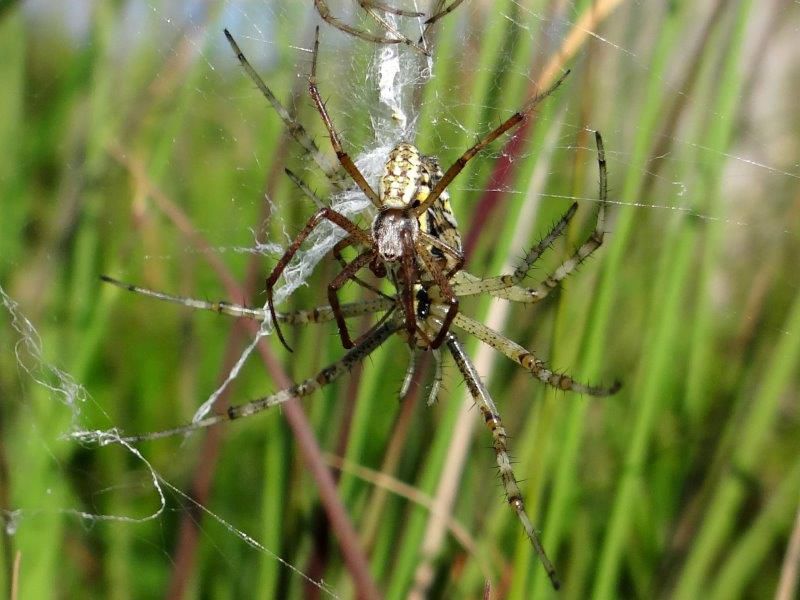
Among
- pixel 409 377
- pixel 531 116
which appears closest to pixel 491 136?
pixel 531 116

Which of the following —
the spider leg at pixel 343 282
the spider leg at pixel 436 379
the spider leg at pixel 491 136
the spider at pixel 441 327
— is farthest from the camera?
the spider leg at pixel 436 379

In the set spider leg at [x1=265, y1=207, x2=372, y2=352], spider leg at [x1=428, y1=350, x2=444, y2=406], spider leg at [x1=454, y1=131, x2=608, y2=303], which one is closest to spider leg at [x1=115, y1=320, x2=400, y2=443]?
spider leg at [x1=428, y1=350, x2=444, y2=406]

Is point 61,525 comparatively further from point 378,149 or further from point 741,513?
point 741,513

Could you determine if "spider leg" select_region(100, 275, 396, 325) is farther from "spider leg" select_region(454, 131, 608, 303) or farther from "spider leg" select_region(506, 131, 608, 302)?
"spider leg" select_region(506, 131, 608, 302)

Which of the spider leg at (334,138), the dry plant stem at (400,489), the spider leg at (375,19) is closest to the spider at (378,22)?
the spider leg at (375,19)

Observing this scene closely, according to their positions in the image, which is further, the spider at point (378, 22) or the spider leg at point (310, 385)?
the spider leg at point (310, 385)

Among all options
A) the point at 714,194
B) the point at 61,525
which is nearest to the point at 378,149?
the point at 714,194

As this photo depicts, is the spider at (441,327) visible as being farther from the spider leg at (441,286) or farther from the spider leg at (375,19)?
the spider leg at (375,19)
